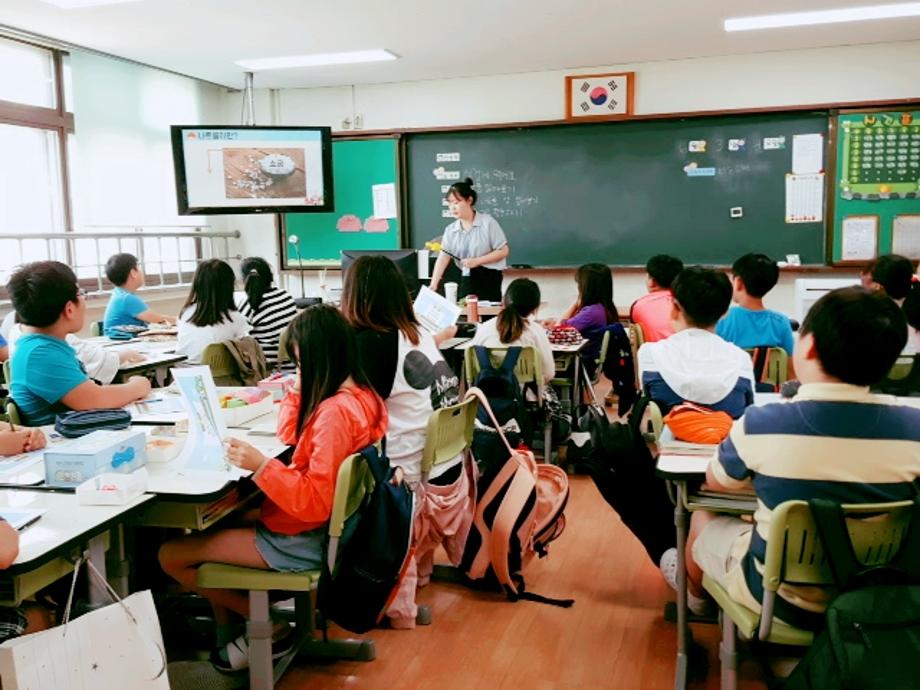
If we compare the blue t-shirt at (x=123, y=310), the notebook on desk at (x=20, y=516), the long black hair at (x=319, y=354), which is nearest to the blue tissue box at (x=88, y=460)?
the notebook on desk at (x=20, y=516)

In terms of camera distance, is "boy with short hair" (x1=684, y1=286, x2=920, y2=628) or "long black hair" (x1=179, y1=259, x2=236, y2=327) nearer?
"boy with short hair" (x1=684, y1=286, x2=920, y2=628)

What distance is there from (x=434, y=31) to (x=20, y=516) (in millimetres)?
4613

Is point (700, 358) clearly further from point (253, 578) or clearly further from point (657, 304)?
point (657, 304)

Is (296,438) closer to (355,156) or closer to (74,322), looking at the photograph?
(74,322)

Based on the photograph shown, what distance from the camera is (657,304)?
4.27 metres

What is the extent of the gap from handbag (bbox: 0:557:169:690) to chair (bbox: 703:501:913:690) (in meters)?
1.26

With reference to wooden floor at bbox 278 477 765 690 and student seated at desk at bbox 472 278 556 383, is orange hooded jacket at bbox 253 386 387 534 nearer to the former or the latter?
wooden floor at bbox 278 477 765 690

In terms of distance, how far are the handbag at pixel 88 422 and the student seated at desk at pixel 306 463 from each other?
432 mm

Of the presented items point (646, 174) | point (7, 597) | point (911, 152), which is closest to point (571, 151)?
point (646, 174)

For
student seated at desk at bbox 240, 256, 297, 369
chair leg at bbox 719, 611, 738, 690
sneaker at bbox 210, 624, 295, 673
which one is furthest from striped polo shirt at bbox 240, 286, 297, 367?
chair leg at bbox 719, 611, 738, 690

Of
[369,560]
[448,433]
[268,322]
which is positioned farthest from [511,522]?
[268,322]

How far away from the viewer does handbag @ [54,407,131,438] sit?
2359 mm

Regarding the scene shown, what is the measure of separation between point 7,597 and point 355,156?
6.17m

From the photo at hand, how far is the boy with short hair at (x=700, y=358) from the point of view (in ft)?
8.35
